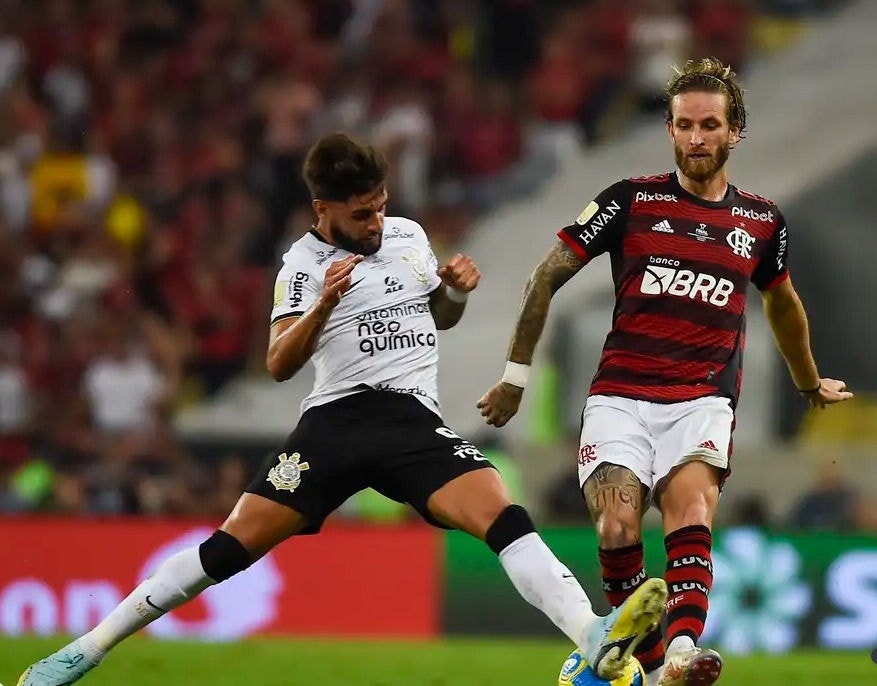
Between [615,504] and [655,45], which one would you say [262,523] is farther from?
[655,45]

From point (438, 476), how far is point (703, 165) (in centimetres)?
172

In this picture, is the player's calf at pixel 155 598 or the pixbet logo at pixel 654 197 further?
the pixbet logo at pixel 654 197

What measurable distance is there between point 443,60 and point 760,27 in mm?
3726

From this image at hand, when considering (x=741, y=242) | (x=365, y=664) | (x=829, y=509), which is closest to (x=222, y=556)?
(x=741, y=242)

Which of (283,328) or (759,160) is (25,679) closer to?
(283,328)

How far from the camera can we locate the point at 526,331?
7.90 m

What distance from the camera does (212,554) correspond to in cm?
777

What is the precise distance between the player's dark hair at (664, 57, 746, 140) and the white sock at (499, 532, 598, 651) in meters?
1.97

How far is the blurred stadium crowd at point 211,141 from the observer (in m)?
18.3

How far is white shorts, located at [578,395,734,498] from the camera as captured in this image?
773 cm

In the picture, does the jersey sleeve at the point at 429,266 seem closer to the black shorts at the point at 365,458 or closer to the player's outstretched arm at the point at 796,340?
the black shorts at the point at 365,458

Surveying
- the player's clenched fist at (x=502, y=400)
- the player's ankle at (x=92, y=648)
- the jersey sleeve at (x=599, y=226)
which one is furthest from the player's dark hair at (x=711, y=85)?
the player's ankle at (x=92, y=648)

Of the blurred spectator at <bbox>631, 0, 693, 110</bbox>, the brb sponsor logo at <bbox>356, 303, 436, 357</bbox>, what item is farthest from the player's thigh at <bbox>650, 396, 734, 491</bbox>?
the blurred spectator at <bbox>631, 0, 693, 110</bbox>

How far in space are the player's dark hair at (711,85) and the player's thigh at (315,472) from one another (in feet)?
6.41
